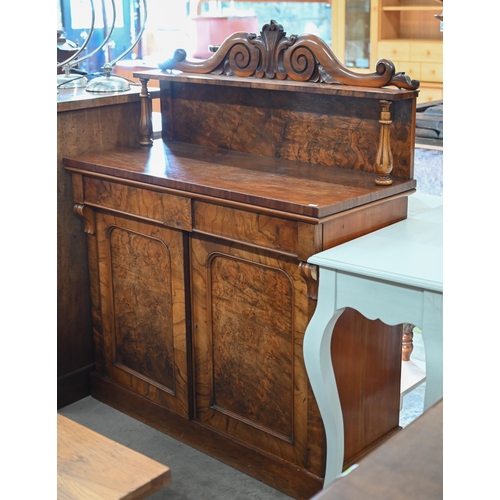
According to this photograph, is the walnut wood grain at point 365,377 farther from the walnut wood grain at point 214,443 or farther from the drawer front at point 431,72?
the drawer front at point 431,72

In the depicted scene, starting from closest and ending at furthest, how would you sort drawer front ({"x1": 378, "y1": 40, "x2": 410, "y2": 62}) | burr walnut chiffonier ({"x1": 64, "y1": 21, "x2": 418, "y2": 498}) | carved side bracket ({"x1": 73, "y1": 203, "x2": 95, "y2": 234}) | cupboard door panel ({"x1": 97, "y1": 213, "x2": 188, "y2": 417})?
1. burr walnut chiffonier ({"x1": 64, "y1": 21, "x2": 418, "y2": 498})
2. cupboard door panel ({"x1": 97, "y1": 213, "x2": 188, "y2": 417})
3. carved side bracket ({"x1": 73, "y1": 203, "x2": 95, "y2": 234})
4. drawer front ({"x1": 378, "y1": 40, "x2": 410, "y2": 62})

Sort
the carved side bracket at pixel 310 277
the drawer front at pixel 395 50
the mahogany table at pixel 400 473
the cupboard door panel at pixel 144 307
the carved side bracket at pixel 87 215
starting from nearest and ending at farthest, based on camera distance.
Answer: the mahogany table at pixel 400 473 < the carved side bracket at pixel 310 277 < the cupboard door panel at pixel 144 307 < the carved side bracket at pixel 87 215 < the drawer front at pixel 395 50

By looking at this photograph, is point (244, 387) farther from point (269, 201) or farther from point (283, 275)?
point (269, 201)

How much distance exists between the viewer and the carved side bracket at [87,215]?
2.80 m

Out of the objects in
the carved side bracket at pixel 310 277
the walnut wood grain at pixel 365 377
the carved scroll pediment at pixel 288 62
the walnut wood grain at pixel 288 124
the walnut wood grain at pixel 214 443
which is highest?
the carved scroll pediment at pixel 288 62

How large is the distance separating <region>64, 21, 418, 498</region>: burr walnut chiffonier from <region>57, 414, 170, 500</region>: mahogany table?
0.71 m

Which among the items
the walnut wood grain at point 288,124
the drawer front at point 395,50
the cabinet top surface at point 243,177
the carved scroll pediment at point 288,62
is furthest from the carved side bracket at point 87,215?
the drawer front at point 395,50

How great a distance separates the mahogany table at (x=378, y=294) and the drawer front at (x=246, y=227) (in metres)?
0.15

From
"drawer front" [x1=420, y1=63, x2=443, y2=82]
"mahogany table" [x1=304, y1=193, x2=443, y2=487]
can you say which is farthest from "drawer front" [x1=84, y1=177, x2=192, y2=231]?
"drawer front" [x1=420, y1=63, x2=443, y2=82]

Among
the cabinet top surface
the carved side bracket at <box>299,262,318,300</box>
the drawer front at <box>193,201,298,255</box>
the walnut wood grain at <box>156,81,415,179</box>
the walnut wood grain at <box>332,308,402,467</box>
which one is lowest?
the walnut wood grain at <box>332,308,402,467</box>

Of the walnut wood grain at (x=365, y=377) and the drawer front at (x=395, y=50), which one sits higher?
the drawer front at (x=395, y=50)

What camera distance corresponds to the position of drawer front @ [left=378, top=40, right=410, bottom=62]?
20.3 ft

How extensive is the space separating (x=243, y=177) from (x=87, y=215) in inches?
30.8

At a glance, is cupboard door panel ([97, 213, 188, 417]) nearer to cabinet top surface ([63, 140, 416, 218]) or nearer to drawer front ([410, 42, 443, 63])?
cabinet top surface ([63, 140, 416, 218])
